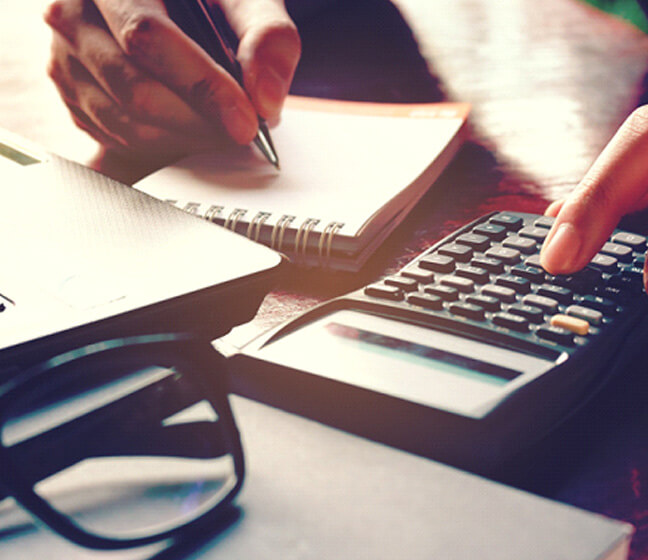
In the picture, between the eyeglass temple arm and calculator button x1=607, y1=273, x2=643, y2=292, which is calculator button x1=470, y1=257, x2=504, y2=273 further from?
the eyeglass temple arm

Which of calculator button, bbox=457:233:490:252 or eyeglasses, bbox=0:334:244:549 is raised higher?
eyeglasses, bbox=0:334:244:549

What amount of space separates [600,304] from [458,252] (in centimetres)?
8

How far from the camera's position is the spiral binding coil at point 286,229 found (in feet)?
1.39

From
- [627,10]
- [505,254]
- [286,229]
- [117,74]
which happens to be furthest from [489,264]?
[627,10]

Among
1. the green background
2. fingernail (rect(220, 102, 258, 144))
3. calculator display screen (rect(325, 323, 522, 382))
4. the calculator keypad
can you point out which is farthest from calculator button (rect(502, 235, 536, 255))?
the green background

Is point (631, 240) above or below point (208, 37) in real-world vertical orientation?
below

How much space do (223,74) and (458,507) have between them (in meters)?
0.43

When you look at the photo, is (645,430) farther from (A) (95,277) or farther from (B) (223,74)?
(B) (223,74)

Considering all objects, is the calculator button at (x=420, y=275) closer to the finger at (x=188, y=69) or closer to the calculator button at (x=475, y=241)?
the calculator button at (x=475, y=241)

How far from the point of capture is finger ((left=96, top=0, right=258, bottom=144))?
559mm

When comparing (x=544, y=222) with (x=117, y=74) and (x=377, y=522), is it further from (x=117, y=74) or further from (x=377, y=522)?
(x=117, y=74)

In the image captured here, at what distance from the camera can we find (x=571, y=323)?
310 mm

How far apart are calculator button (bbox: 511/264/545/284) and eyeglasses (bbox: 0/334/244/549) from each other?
0.17 meters

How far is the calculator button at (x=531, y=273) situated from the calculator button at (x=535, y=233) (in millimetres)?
34
